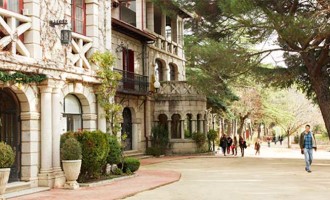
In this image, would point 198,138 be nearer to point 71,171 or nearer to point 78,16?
point 78,16

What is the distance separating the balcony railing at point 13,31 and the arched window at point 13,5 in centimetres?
33

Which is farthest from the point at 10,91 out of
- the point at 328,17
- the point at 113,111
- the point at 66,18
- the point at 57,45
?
the point at 328,17

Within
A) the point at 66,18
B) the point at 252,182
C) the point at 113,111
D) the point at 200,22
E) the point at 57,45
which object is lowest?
the point at 252,182

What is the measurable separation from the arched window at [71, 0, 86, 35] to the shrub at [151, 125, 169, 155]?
13.9 m

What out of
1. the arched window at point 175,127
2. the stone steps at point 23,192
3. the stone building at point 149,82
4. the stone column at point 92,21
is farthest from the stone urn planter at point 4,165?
the arched window at point 175,127

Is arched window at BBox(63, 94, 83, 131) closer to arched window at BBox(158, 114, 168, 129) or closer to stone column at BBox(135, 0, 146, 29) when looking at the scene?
stone column at BBox(135, 0, 146, 29)

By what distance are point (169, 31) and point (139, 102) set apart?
27.9ft

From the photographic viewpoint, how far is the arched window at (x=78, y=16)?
619 inches

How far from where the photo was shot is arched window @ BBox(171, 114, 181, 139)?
31.8 metres

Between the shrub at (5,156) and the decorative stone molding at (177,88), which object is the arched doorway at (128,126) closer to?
the decorative stone molding at (177,88)

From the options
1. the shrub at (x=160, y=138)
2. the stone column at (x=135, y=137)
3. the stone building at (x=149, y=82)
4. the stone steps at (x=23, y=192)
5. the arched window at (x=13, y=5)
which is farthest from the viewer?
the shrub at (x=160, y=138)

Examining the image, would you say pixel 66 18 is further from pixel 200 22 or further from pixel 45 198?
pixel 200 22

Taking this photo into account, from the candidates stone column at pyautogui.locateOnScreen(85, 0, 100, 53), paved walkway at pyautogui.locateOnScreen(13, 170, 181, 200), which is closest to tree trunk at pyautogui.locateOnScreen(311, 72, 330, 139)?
paved walkway at pyautogui.locateOnScreen(13, 170, 181, 200)

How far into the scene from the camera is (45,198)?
11.6 m
